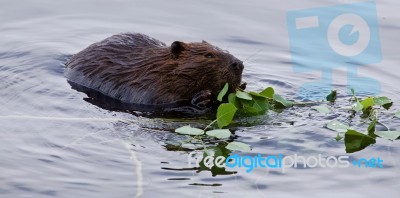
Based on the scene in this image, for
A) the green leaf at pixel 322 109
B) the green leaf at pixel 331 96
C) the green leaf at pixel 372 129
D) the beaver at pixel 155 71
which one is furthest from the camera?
the green leaf at pixel 331 96

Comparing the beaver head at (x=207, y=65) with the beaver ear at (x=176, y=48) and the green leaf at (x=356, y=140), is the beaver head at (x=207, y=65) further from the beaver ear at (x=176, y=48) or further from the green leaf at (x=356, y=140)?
the green leaf at (x=356, y=140)

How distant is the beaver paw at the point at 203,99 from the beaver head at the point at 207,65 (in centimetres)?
6

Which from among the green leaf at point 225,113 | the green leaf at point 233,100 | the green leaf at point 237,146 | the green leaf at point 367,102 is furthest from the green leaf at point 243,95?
the green leaf at point 367,102

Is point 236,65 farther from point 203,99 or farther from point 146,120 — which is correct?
point 146,120

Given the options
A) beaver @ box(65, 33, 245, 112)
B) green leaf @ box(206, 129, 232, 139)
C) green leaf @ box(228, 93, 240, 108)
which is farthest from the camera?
beaver @ box(65, 33, 245, 112)

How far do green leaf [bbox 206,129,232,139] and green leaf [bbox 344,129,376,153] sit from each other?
90 centimetres

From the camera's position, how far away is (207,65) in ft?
22.8

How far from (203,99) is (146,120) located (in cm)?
52

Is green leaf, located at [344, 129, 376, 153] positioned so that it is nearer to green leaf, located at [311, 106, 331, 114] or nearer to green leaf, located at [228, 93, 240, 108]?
green leaf, located at [311, 106, 331, 114]

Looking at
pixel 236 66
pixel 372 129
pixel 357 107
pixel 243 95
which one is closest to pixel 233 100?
pixel 243 95

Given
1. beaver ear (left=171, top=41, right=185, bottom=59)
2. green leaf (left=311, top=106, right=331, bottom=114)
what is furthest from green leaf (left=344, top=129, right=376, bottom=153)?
beaver ear (left=171, top=41, right=185, bottom=59)

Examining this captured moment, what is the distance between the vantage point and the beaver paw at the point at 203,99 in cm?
697

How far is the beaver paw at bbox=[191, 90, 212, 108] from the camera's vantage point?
6.97 m

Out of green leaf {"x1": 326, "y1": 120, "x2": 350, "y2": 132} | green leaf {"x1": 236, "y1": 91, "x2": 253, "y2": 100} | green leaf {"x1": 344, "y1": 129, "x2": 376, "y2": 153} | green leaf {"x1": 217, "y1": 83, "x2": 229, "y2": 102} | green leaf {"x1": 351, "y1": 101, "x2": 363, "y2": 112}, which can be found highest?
green leaf {"x1": 217, "y1": 83, "x2": 229, "y2": 102}
